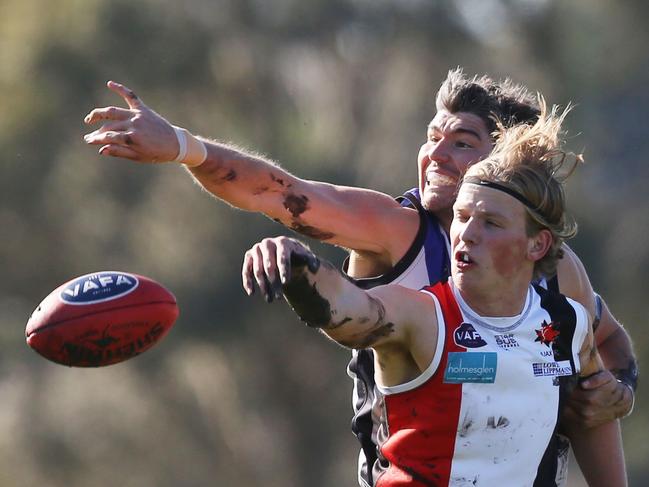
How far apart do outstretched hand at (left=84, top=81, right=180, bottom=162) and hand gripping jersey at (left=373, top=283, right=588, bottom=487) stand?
1.13 metres

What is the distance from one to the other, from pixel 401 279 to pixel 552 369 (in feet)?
2.60

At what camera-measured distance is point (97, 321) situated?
217 inches

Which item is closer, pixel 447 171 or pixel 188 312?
pixel 447 171

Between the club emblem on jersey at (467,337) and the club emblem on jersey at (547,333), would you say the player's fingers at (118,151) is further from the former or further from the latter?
the club emblem on jersey at (547,333)

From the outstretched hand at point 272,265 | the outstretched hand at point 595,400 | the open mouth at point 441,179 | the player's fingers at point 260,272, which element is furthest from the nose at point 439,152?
the player's fingers at point 260,272

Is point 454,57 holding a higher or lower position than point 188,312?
higher

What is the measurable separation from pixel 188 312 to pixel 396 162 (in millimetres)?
3062

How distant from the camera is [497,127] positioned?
250 inches

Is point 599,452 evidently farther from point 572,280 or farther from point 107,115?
point 107,115

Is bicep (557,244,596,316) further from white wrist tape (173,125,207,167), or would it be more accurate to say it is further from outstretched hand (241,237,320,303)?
outstretched hand (241,237,320,303)

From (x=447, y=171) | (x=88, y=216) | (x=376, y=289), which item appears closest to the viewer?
(x=376, y=289)

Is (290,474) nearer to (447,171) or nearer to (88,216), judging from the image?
(88,216)

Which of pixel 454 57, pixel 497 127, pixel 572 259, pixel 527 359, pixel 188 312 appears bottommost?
pixel 527 359

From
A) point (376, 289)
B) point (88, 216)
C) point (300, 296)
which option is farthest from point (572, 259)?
point (88, 216)
